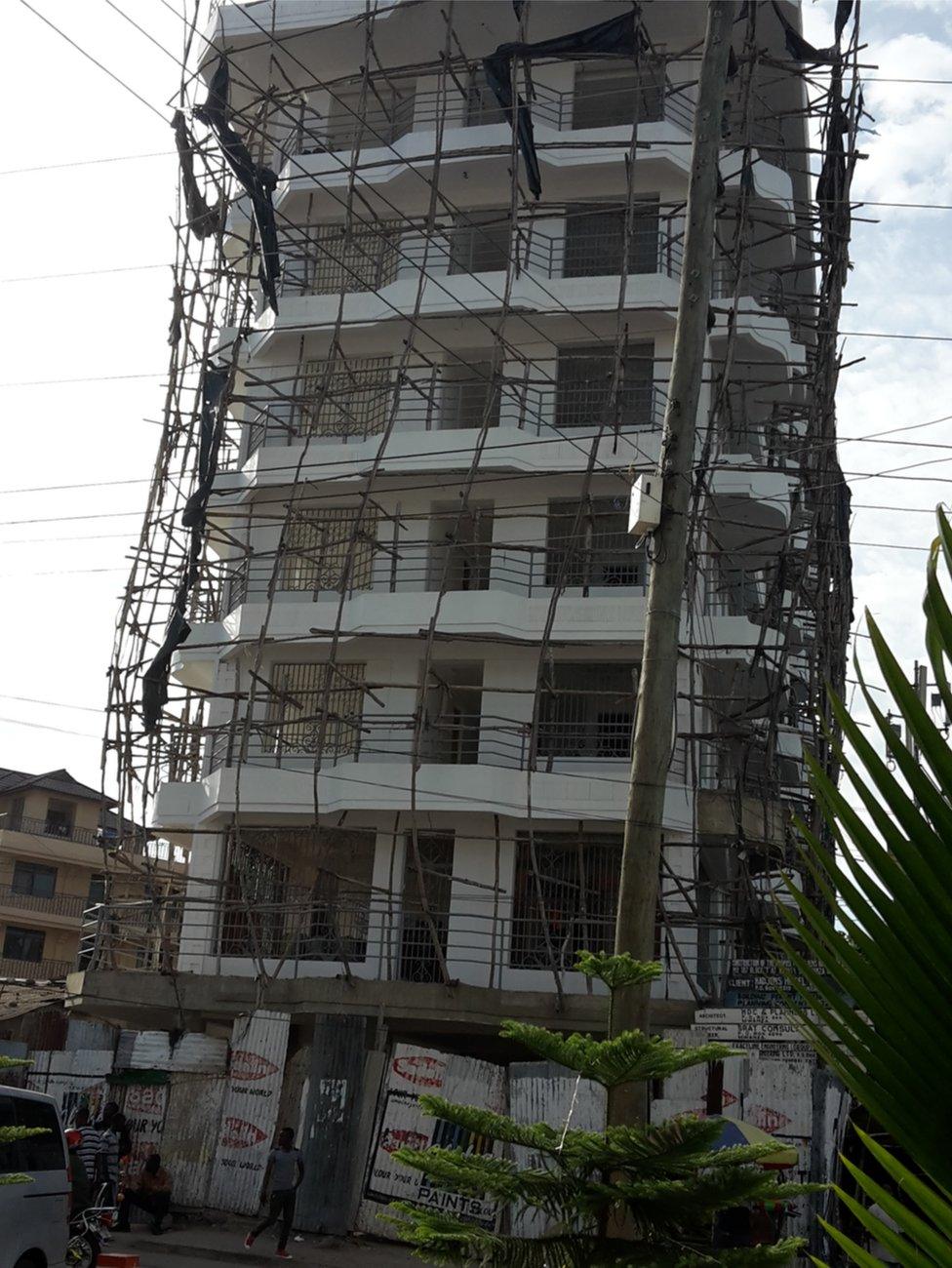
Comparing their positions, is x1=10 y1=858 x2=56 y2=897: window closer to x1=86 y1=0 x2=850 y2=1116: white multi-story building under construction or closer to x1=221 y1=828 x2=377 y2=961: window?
x1=86 y1=0 x2=850 y2=1116: white multi-story building under construction

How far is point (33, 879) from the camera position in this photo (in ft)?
163

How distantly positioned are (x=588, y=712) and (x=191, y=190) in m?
12.3

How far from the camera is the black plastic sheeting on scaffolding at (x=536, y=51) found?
24562 millimetres

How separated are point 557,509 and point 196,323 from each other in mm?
7621

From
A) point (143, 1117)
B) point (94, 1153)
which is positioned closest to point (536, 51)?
point (143, 1117)

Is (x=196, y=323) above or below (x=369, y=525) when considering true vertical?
above

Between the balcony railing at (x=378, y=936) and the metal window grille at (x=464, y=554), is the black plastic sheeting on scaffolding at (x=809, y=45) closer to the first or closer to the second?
the metal window grille at (x=464, y=554)

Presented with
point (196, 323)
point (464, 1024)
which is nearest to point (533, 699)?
point (464, 1024)

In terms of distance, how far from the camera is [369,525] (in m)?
26.9

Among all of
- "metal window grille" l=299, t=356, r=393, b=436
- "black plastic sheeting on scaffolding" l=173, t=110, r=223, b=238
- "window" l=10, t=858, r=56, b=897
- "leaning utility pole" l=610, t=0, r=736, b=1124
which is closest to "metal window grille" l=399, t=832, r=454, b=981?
"metal window grille" l=299, t=356, r=393, b=436

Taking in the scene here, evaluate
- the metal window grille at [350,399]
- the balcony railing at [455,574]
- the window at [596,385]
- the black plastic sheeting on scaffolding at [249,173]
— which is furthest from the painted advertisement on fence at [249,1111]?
the black plastic sheeting on scaffolding at [249,173]

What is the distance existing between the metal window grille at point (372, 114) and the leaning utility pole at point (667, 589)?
18.4 meters

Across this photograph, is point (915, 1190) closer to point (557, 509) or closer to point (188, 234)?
point (557, 509)

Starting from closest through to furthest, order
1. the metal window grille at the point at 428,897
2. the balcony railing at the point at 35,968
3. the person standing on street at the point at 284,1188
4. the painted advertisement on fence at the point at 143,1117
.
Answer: the person standing on street at the point at 284,1188
the painted advertisement on fence at the point at 143,1117
the metal window grille at the point at 428,897
the balcony railing at the point at 35,968
